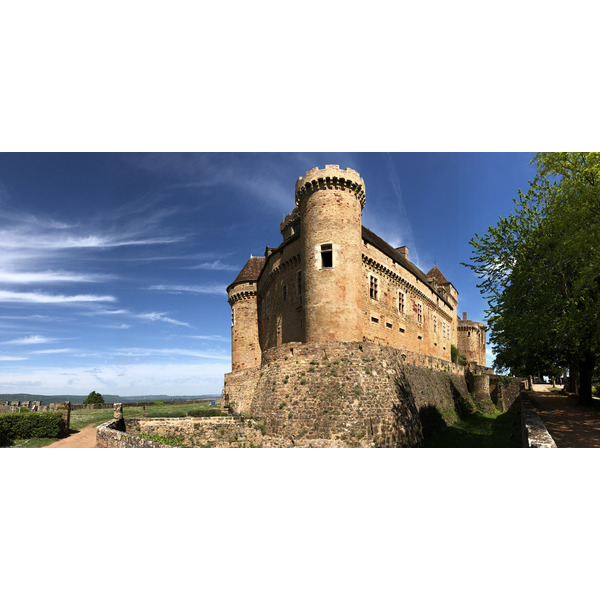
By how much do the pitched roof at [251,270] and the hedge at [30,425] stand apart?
1531 centimetres

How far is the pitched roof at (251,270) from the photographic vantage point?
92.3ft

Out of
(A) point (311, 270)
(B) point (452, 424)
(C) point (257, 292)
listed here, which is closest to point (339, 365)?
(A) point (311, 270)

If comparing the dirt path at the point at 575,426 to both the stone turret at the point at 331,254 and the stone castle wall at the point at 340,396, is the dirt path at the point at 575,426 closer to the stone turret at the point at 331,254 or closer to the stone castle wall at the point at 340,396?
the stone castle wall at the point at 340,396

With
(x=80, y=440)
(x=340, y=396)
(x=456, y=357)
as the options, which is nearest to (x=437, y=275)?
(x=456, y=357)

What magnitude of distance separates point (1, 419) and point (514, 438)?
79.1 feet

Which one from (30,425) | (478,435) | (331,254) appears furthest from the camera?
(478,435)

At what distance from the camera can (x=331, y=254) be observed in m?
15.9

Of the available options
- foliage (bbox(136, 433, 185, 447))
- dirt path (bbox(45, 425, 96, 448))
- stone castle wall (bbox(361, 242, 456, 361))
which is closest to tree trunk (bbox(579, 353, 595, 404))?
stone castle wall (bbox(361, 242, 456, 361))

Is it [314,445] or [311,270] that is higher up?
[311,270]

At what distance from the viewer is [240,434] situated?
578 inches

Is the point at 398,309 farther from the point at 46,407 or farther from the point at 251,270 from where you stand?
the point at 46,407

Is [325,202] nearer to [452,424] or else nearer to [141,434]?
[141,434]

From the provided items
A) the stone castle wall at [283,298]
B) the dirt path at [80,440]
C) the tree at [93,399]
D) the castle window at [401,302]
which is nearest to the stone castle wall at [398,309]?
the castle window at [401,302]

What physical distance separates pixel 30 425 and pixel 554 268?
24.8 m
